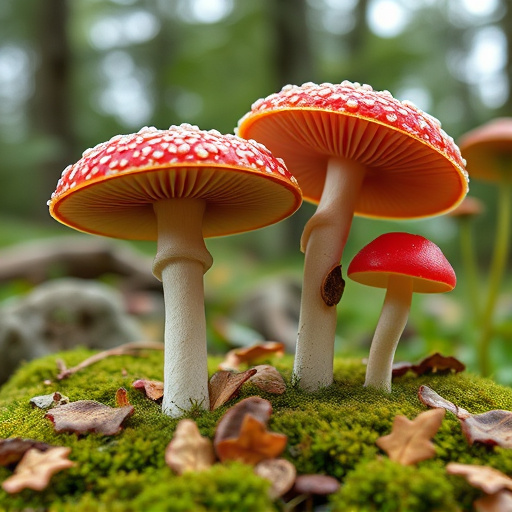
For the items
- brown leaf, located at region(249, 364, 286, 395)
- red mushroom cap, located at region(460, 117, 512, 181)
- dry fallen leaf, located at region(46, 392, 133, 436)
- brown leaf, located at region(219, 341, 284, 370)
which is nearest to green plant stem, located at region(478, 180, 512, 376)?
red mushroom cap, located at region(460, 117, 512, 181)

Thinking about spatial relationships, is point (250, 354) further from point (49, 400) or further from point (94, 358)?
point (49, 400)

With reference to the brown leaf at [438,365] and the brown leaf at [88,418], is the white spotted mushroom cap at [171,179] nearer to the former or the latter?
the brown leaf at [88,418]

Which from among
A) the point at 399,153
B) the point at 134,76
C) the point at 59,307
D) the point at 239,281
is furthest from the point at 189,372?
the point at 134,76

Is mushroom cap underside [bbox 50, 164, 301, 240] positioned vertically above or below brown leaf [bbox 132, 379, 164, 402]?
above

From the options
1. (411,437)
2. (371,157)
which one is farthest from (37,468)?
(371,157)

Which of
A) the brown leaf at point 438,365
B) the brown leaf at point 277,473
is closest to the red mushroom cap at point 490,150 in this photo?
the brown leaf at point 438,365

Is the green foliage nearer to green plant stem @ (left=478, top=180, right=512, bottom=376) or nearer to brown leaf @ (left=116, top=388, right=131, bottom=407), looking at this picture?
brown leaf @ (left=116, top=388, right=131, bottom=407)
